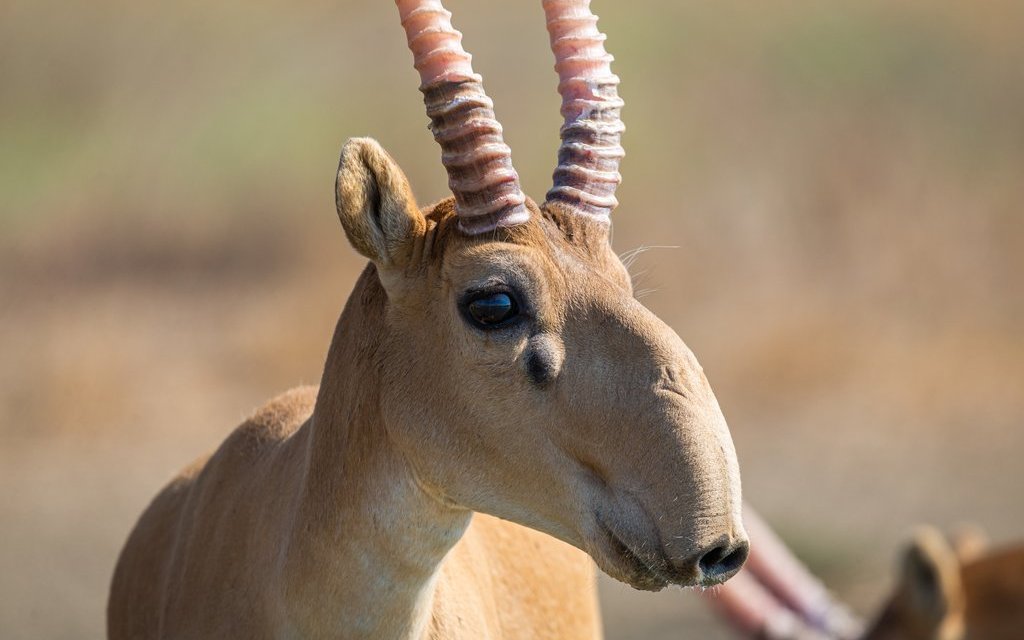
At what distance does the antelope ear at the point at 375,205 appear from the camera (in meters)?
4.02

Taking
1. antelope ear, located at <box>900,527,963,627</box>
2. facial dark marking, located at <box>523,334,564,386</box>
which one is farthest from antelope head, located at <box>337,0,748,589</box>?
antelope ear, located at <box>900,527,963,627</box>

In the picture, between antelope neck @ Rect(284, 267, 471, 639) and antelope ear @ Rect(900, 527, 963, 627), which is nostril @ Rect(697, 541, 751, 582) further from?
antelope ear @ Rect(900, 527, 963, 627)

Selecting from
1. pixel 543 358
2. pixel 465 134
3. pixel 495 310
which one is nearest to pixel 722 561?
pixel 543 358

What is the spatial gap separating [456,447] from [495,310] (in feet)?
1.26

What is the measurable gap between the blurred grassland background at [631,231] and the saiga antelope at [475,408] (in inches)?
352

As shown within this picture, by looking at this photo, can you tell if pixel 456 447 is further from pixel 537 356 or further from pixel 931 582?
pixel 931 582

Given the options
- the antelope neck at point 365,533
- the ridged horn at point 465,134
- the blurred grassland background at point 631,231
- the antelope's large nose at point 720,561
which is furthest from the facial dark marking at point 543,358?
the blurred grassland background at point 631,231

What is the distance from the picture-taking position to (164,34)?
19.1m

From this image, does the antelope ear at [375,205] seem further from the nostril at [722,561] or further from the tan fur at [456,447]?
the nostril at [722,561]

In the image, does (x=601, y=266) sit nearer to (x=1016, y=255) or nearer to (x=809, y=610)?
(x=809, y=610)

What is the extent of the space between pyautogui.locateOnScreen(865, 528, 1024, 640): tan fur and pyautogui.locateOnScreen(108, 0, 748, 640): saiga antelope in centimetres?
538

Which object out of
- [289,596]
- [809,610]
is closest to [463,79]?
[289,596]

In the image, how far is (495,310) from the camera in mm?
3996

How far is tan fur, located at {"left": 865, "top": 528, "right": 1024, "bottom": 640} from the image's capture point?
9234 millimetres
